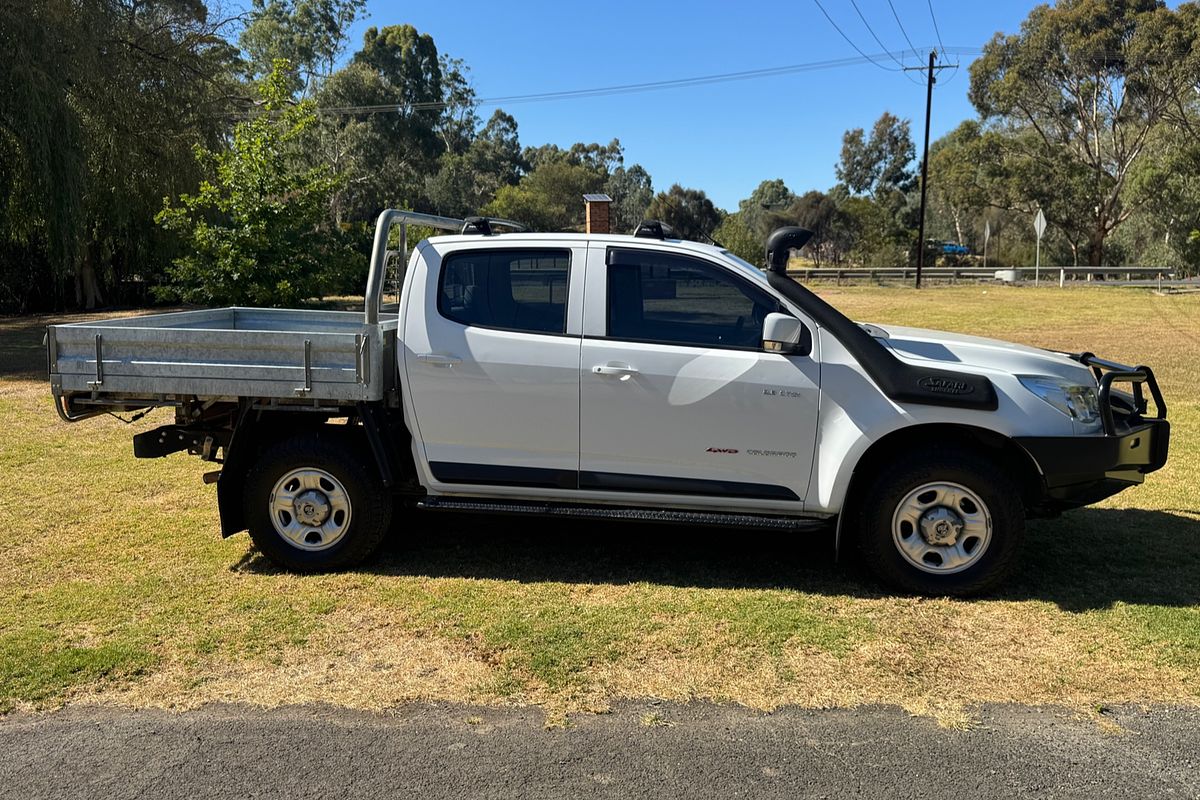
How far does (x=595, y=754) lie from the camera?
11.6ft

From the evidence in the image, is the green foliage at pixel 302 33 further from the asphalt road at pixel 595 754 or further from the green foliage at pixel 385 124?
the asphalt road at pixel 595 754

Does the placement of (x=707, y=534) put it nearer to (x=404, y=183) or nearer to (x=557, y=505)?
(x=557, y=505)

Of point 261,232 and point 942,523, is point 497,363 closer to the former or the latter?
point 942,523

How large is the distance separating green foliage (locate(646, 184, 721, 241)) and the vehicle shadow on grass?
52.6m

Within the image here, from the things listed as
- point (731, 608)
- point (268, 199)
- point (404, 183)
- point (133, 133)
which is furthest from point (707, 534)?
point (404, 183)

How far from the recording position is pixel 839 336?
16.2 ft

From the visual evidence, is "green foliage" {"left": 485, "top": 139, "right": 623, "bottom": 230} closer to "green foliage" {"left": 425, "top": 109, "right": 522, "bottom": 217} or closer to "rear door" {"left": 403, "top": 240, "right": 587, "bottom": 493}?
"green foliage" {"left": 425, "top": 109, "right": 522, "bottom": 217}

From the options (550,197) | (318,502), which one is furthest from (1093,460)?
(550,197)

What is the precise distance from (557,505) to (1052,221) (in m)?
54.6

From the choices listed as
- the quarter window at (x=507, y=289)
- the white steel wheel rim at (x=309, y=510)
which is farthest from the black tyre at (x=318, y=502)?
the quarter window at (x=507, y=289)

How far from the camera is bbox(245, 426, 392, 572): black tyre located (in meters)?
5.37

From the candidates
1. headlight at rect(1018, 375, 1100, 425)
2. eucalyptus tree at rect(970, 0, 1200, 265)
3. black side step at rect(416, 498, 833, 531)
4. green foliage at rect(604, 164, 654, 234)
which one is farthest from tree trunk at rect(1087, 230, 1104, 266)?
black side step at rect(416, 498, 833, 531)

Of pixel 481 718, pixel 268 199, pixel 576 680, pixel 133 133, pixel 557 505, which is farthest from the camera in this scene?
pixel 133 133

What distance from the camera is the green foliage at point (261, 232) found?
14.3m
